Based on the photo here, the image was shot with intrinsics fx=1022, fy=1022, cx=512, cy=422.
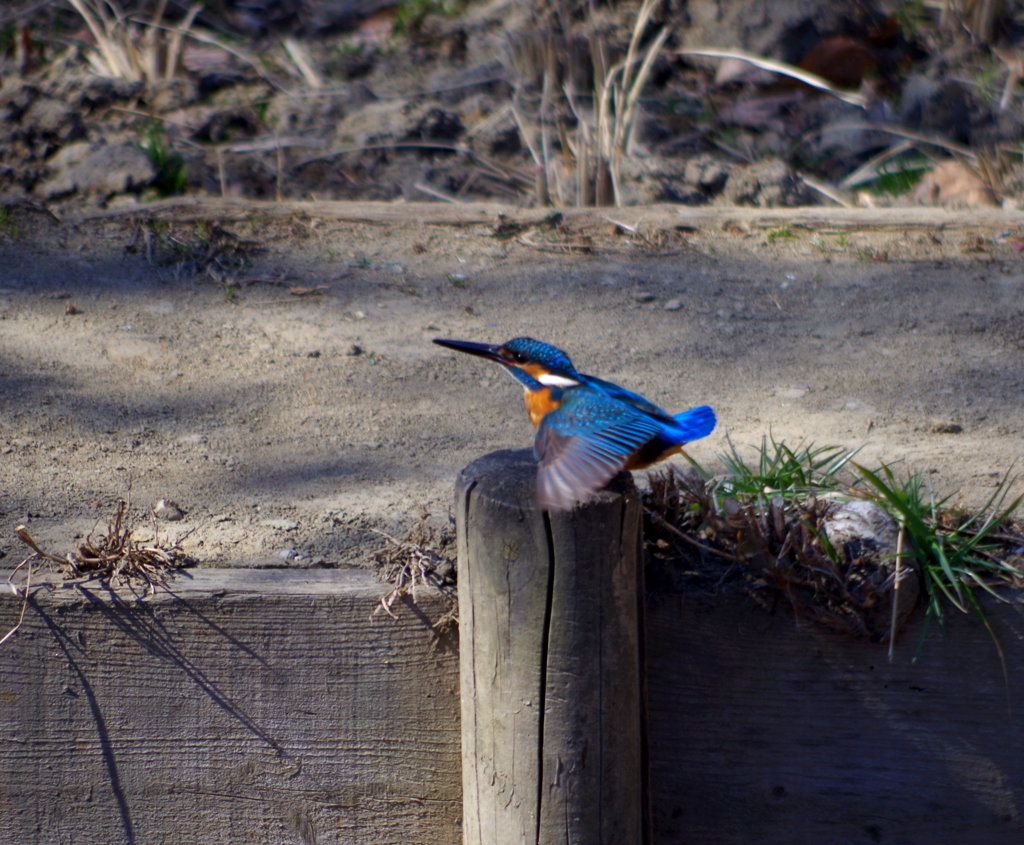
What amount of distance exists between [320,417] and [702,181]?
8.49 feet

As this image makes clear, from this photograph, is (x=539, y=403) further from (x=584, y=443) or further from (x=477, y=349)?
(x=584, y=443)

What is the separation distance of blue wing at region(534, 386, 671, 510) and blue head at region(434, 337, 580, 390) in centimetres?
9

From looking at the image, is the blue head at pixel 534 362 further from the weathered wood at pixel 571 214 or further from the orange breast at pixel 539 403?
the weathered wood at pixel 571 214

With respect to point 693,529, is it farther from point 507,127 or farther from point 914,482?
point 507,127

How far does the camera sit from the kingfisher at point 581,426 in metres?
1.67

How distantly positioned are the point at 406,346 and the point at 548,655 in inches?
67.3

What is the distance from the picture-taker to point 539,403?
2.15 meters

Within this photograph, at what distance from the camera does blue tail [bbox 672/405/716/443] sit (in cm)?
188

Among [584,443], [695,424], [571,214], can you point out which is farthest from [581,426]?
[571,214]

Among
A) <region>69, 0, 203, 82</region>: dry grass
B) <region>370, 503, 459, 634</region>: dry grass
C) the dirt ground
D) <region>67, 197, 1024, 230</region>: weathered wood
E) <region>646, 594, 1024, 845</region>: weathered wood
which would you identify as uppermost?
<region>69, 0, 203, 82</region>: dry grass

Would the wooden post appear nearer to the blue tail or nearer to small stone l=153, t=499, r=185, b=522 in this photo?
the blue tail

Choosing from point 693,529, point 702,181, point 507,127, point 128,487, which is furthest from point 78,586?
point 507,127

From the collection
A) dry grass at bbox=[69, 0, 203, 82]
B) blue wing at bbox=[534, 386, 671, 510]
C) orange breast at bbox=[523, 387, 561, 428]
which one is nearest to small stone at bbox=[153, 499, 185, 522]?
orange breast at bbox=[523, 387, 561, 428]

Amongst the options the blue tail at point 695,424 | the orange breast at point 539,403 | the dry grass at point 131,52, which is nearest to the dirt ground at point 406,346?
the orange breast at point 539,403
